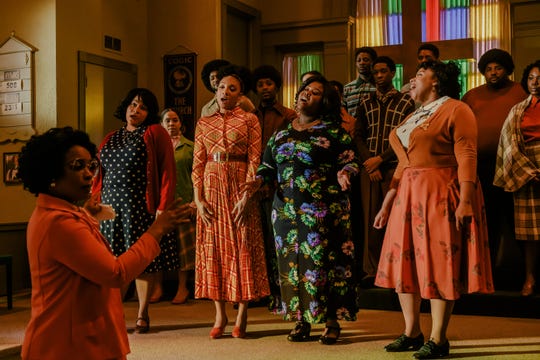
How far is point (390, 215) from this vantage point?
3.58 m

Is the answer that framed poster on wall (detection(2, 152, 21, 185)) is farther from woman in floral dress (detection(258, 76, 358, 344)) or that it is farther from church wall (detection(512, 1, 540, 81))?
church wall (detection(512, 1, 540, 81))

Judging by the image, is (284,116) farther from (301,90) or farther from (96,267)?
(96,267)

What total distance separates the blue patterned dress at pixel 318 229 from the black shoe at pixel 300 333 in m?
0.11

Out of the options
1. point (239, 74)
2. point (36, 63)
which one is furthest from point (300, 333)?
point (36, 63)

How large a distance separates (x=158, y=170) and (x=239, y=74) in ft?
2.39

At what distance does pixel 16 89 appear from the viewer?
6.57 meters

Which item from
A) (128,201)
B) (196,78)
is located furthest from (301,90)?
(196,78)

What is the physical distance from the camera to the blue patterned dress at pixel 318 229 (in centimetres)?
370

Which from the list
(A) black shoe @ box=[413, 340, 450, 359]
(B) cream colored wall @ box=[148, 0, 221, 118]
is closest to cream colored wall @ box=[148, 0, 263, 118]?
(B) cream colored wall @ box=[148, 0, 221, 118]

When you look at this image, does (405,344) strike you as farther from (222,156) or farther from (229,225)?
(222,156)

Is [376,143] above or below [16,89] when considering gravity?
below

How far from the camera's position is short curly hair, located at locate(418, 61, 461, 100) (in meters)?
3.44

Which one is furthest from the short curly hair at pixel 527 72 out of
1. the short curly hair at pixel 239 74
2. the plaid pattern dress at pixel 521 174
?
the short curly hair at pixel 239 74

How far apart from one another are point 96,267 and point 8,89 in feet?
16.7
